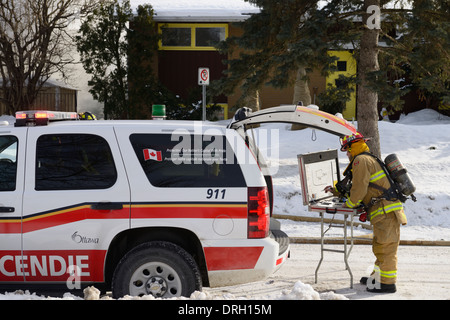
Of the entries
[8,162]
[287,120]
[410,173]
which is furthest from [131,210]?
[410,173]

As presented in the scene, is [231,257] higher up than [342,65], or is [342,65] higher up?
[342,65]

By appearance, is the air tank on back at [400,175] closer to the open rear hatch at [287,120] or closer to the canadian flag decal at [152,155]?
the open rear hatch at [287,120]

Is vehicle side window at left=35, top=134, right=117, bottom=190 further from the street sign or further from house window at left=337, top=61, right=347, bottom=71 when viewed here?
house window at left=337, top=61, right=347, bottom=71

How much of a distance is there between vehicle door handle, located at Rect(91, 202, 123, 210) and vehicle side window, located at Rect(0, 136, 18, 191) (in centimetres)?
82

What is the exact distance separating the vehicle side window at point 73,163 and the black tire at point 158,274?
74 centimetres

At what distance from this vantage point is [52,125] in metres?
5.57

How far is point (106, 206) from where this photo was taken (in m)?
5.28

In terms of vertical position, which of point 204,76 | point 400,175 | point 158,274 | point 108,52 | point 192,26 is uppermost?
point 192,26

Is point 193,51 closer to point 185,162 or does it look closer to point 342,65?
point 342,65

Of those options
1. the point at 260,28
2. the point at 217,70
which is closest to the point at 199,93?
the point at 217,70

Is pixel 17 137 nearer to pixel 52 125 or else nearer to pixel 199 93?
pixel 52 125

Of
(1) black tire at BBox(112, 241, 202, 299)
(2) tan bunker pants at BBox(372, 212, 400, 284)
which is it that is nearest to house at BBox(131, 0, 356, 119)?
(2) tan bunker pants at BBox(372, 212, 400, 284)

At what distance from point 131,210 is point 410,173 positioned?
10419 millimetres

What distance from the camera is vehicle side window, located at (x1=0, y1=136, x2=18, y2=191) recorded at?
5414mm
